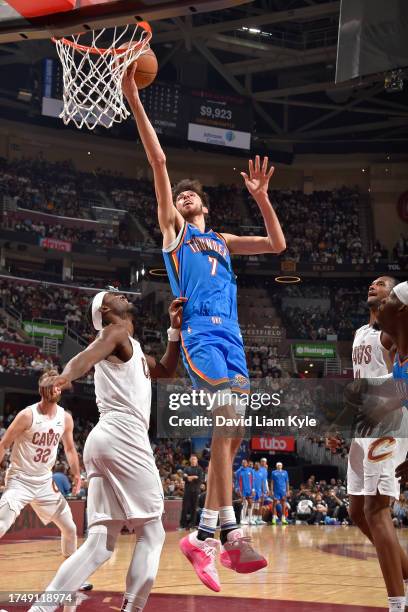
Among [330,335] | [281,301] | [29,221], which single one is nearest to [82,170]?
[29,221]

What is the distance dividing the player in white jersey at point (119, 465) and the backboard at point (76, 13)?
1.87 meters

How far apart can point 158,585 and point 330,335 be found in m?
25.4

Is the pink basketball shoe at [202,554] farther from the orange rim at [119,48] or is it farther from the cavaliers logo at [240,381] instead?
the orange rim at [119,48]

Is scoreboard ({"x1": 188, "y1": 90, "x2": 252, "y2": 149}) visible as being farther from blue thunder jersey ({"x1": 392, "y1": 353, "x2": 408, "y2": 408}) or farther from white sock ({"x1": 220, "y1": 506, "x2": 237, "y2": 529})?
white sock ({"x1": 220, "y1": 506, "x2": 237, "y2": 529})

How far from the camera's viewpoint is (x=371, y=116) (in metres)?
37.0

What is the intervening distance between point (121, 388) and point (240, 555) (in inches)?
53.5

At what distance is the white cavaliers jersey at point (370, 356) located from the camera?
6.59m

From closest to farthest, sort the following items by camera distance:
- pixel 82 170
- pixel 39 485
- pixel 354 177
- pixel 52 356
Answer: pixel 39 485 → pixel 52 356 → pixel 82 170 → pixel 354 177

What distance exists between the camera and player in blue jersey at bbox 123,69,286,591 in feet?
16.3

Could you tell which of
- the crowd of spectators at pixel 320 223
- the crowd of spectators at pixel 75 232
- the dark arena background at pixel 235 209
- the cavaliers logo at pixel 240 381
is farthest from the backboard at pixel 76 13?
the crowd of spectators at pixel 320 223

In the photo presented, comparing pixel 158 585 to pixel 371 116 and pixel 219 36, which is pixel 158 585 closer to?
pixel 219 36

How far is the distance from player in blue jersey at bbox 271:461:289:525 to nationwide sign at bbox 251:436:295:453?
14.4 ft

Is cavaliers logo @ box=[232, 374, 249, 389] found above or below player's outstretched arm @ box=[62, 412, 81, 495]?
above

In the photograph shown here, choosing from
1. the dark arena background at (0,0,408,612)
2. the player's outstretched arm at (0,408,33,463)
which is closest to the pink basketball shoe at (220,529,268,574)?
the player's outstretched arm at (0,408,33,463)
